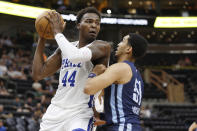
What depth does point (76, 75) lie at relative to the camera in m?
3.24

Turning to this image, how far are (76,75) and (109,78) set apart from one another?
2.07 ft

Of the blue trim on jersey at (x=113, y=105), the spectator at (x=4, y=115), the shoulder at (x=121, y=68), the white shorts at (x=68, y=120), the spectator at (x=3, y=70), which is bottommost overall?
the spectator at (x=4, y=115)

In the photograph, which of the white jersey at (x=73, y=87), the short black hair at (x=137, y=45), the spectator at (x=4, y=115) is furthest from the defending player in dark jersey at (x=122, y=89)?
the spectator at (x=4, y=115)

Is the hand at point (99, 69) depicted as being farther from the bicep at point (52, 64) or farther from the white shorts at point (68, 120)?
the bicep at point (52, 64)

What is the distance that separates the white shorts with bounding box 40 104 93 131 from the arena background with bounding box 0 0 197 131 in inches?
185

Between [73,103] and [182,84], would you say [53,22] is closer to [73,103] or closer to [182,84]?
[73,103]

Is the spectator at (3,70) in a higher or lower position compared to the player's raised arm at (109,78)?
lower

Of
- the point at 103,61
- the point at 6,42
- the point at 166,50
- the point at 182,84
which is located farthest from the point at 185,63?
the point at 103,61

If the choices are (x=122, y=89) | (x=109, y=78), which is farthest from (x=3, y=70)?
(x=109, y=78)

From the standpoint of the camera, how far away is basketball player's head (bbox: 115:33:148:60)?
9.82 feet

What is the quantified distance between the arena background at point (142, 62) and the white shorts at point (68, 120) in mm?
4703

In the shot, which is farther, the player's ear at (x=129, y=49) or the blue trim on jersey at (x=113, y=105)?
the player's ear at (x=129, y=49)

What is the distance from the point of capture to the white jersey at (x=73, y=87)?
317cm

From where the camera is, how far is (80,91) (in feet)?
10.5
